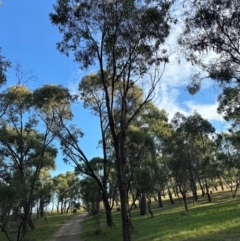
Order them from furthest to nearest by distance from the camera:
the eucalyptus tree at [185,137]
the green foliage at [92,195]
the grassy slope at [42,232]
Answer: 1. the eucalyptus tree at [185,137]
2. the green foliage at [92,195]
3. the grassy slope at [42,232]

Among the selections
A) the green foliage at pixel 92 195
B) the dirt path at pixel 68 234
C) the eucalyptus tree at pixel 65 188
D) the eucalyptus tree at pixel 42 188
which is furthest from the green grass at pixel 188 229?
the eucalyptus tree at pixel 65 188

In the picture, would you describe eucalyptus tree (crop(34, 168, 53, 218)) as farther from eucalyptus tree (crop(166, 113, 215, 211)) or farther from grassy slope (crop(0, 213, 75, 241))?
eucalyptus tree (crop(166, 113, 215, 211))

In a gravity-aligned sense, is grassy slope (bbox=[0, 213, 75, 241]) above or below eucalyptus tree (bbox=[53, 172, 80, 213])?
below

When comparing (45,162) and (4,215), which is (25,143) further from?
(4,215)

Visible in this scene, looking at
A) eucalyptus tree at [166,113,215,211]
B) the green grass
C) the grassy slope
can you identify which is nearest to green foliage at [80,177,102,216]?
the grassy slope

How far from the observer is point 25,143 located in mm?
28312

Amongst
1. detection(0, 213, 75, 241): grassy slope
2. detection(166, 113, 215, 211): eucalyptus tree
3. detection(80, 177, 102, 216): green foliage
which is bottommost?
detection(0, 213, 75, 241): grassy slope

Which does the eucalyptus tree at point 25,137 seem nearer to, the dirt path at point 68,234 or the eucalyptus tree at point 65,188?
the dirt path at point 68,234

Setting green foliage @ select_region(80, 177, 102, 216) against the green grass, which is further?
green foliage @ select_region(80, 177, 102, 216)

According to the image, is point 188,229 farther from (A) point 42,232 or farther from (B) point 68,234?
(A) point 42,232

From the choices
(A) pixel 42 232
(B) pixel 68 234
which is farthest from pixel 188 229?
(A) pixel 42 232

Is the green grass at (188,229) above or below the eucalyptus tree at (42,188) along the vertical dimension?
below

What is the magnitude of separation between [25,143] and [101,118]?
7.71 meters

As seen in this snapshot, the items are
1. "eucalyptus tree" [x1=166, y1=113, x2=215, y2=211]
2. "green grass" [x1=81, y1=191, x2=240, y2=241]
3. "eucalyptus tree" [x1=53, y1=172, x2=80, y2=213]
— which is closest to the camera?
"green grass" [x1=81, y1=191, x2=240, y2=241]
